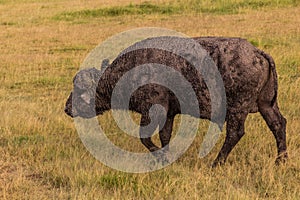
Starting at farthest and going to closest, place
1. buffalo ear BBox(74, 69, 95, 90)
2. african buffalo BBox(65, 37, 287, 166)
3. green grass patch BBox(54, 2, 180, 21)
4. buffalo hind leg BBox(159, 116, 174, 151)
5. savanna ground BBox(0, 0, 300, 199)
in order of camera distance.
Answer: green grass patch BBox(54, 2, 180, 21) < buffalo ear BBox(74, 69, 95, 90) < buffalo hind leg BBox(159, 116, 174, 151) < african buffalo BBox(65, 37, 287, 166) < savanna ground BBox(0, 0, 300, 199)

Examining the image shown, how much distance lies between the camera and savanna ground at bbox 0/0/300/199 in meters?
5.63

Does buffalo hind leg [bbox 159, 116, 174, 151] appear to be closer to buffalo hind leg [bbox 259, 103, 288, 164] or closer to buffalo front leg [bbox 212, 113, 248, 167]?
buffalo front leg [bbox 212, 113, 248, 167]

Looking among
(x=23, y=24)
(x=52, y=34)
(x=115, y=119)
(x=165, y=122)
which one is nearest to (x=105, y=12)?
(x=23, y=24)

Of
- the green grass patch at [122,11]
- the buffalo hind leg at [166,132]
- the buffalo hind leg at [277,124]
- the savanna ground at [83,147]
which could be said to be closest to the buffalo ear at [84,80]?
the savanna ground at [83,147]

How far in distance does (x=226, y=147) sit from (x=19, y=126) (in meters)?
3.45

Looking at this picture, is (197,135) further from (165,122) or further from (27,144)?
(27,144)

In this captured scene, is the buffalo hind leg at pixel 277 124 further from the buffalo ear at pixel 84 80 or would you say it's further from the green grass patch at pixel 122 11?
the green grass patch at pixel 122 11

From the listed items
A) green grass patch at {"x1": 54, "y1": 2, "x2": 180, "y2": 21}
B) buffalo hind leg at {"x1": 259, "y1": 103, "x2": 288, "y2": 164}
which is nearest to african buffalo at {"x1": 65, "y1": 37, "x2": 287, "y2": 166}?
buffalo hind leg at {"x1": 259, "y1": 103, "x2": 288, "y2": 164}

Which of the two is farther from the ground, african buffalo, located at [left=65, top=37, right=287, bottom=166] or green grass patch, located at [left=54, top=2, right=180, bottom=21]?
green grass patch, located at [left=54, top=2, right=180, bottom=21]

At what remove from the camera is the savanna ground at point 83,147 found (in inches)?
222

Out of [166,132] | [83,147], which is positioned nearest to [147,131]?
[166,132]

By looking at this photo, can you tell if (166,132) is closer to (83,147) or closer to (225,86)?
(225,86)

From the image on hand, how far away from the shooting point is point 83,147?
292 inches

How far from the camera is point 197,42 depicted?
666 cm
